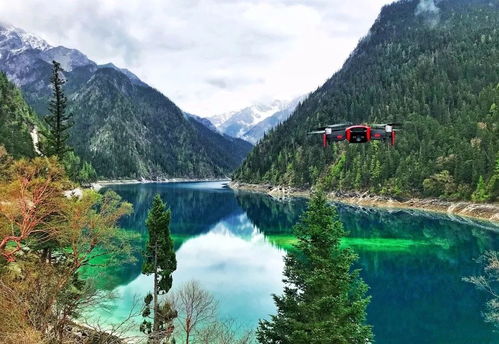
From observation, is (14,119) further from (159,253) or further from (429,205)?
(429,205)

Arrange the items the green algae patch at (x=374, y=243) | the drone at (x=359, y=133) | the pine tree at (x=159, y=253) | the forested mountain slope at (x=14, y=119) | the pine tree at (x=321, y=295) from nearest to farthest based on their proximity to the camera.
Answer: the pine tree at (x=321, y=295), the drone at (x=359, y=133), the pine tree at (x=159, y=253), the green algae patch at (x=374, y=243), the forested mountain slope at (x=14, y=119)

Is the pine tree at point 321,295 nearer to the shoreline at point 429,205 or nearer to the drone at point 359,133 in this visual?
the drone at point 359,133

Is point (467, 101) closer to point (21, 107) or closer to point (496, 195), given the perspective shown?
point (496, 195)

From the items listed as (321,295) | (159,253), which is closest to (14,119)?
(159,253)

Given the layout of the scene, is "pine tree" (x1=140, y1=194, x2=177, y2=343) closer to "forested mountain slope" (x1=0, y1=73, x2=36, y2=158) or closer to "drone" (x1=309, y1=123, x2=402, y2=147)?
"drone" (x1=309, y1=123, x2=402, y2=147)

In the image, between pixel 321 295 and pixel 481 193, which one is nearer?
pixel 321 295

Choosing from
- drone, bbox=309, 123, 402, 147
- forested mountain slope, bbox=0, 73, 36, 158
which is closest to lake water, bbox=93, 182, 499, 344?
drone, bbox=309, 123, 402, 147

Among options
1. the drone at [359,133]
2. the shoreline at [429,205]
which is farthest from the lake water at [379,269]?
the drone at [359,133]
